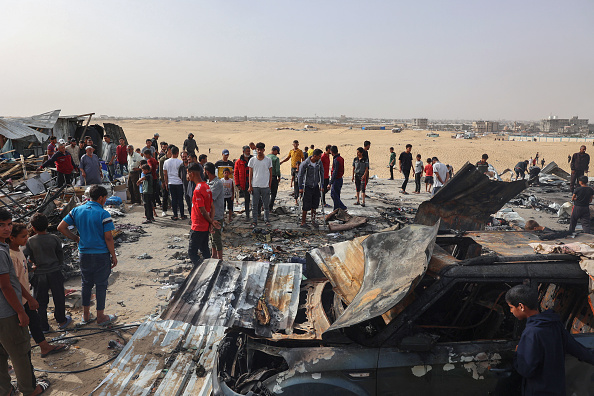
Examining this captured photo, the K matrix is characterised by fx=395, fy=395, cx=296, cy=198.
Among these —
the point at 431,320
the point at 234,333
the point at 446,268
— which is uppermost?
the point at 446,268

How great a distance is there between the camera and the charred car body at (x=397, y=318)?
8.59 feet

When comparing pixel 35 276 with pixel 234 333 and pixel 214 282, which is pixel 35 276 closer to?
pixel 214 282

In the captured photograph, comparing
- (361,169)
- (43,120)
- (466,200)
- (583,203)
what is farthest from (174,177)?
(43,120)

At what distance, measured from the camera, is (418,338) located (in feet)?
8.64

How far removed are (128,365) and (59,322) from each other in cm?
171

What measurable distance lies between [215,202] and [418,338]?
486 cm

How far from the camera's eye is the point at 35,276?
185 inches

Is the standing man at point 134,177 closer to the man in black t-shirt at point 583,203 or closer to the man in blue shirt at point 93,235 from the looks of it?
the man in blue shirt at point 93,235

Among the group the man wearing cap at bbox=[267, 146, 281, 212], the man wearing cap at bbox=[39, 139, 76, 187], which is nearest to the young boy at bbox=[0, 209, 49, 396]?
the man wearing cap at bbox=[267, 146, 281, 212]

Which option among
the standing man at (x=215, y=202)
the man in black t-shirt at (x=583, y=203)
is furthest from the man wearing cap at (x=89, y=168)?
the man in black t-shirt at (x=583, y=203)

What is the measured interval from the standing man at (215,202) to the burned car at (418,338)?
3051mm

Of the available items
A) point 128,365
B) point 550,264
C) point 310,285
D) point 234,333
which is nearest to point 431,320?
point 550,264

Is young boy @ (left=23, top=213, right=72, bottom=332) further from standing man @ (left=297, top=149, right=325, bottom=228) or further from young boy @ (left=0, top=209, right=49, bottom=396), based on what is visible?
standing man @ (left=297, top=149, right=325, bottom=228)

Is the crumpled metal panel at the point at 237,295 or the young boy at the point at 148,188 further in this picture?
the young boy at the point at 148,188
